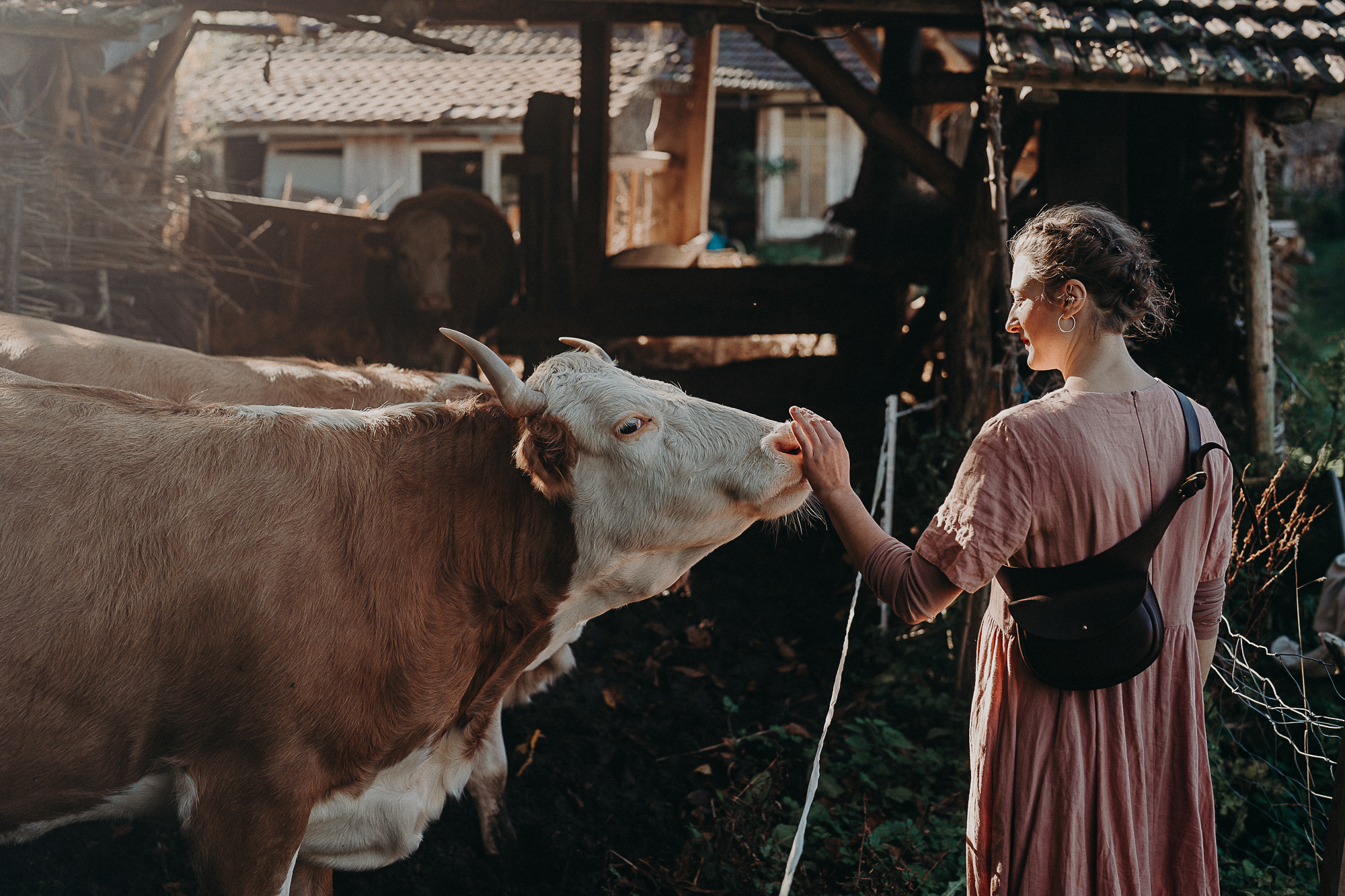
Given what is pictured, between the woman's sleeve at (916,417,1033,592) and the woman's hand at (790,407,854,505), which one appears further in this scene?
the woman's hand at (790,407,854,505)

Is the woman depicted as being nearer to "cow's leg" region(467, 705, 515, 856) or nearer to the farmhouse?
"cow's leg" region(467, 705, 515, 856)

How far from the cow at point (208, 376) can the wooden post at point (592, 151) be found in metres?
3.06

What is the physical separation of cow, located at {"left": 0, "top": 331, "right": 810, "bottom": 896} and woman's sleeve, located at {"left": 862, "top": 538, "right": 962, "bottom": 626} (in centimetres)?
43

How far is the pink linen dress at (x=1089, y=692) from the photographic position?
1955mm

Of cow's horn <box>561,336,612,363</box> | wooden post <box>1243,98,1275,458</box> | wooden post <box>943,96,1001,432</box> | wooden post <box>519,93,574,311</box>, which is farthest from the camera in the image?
wooden post <box>519,93,574,311</box>

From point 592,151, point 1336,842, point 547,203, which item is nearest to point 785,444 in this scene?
point 1336,842

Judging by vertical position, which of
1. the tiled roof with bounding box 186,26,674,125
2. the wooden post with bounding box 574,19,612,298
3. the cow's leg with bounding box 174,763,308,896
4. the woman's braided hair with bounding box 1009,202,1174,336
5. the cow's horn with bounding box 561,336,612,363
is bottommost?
the cow's leg with bounding box 174,763,308,896

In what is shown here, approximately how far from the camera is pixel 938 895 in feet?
11.2

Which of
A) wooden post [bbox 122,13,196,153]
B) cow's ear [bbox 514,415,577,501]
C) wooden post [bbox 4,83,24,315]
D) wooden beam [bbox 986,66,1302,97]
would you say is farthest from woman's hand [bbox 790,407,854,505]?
wooden post [bbox 122,13,196,153]

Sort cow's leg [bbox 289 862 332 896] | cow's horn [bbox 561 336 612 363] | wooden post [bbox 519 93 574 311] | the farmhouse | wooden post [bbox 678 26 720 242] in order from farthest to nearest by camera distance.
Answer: the farmhouse, wooden post [bbox 678 26 720 242], wooden post [bbox 519 93 574 311], cow's leg [bbox 289 862 332 896], cow's horn [bbox 561 336 612 363]

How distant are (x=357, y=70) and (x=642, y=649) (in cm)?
1615

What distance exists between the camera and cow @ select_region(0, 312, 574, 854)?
4117 mm

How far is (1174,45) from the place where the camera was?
5.29 meters

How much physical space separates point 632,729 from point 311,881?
1.92 metres
